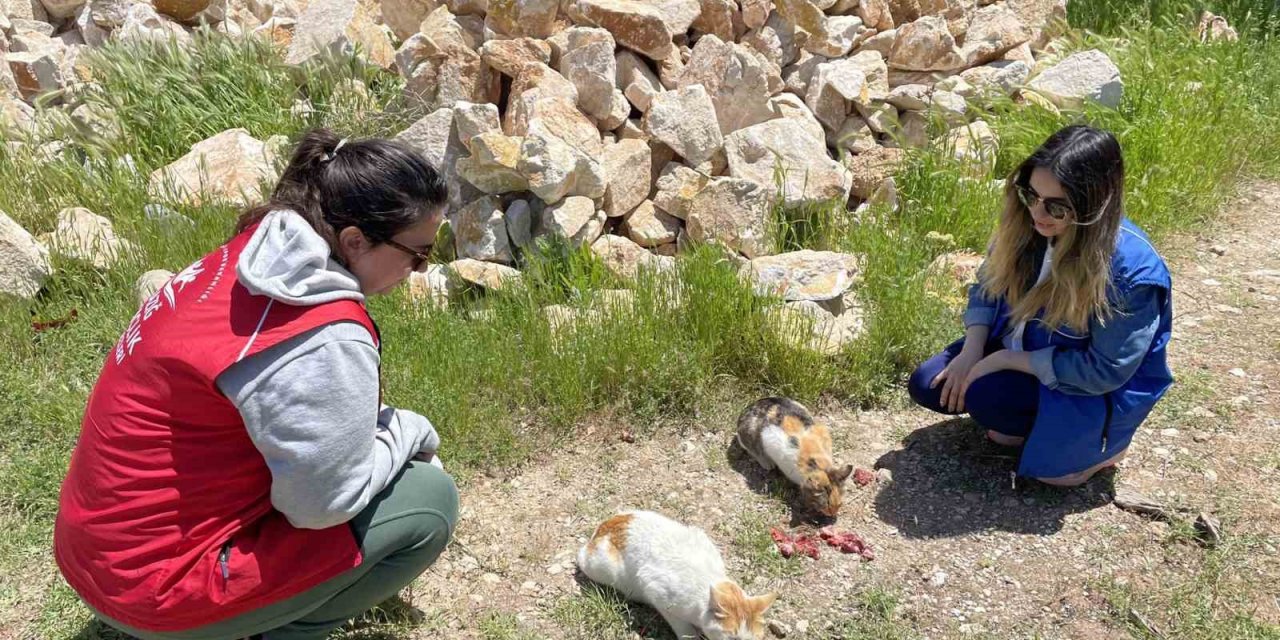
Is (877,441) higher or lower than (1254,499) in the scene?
lower

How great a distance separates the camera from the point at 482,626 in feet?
10.3

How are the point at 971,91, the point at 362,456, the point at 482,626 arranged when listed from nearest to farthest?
the point at 362,456, the point at 482,626, the point at 971,91

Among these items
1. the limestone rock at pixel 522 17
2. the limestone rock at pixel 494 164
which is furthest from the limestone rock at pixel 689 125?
the limestone rock at pixel 522 17

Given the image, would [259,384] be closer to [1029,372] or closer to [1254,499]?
[1029,372]

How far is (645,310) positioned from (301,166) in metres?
2.14

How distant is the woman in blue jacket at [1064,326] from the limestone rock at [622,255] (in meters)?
1.60

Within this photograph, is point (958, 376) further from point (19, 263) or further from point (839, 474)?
point (19, 263)

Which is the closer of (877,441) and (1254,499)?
(1254,499)

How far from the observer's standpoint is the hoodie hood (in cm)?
218

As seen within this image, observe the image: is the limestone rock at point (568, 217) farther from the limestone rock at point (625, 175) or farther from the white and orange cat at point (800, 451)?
the white and orange cat at point (800, 451)

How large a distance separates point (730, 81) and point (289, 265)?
13.1 feet

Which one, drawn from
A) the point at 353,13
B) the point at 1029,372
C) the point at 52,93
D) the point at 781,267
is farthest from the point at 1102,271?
the point at 52,93

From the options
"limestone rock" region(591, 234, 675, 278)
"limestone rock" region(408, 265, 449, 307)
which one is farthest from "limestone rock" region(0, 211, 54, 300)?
"limestone rock" region(591, 234, 675, 278)

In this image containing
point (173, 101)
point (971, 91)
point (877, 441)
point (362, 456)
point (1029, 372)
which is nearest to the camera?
point (362, 456)
